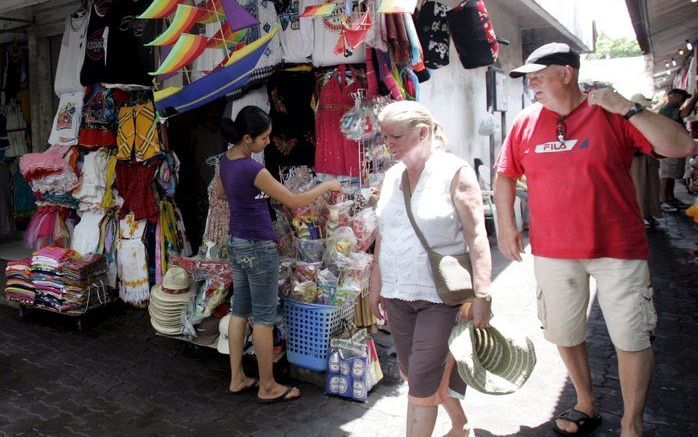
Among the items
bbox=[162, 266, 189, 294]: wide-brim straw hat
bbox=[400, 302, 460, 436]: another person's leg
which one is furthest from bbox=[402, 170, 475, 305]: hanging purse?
bbox=[162, 266, 189, 294]: wide-brim straw hat

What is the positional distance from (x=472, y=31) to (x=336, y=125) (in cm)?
197

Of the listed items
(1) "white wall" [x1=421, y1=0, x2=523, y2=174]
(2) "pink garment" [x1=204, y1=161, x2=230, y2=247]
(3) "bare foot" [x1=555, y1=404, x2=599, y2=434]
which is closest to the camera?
(3) "bare foot" [x1=555, y1=404, x2=599, y2=434]

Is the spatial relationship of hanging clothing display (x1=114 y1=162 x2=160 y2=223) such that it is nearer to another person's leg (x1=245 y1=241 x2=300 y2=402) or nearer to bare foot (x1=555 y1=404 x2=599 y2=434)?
another person's leg (x1=245 y1=241 x2=300 y2=402)

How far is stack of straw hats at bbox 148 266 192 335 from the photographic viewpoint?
479 cm

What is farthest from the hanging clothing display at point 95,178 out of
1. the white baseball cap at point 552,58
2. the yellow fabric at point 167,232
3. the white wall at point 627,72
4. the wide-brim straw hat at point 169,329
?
the white wall at point 627,72

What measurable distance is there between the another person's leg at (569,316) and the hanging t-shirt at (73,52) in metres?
5.41

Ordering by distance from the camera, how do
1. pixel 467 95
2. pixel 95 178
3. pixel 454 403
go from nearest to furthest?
pixel 454 403, pixel 95 178, pixel 467 95

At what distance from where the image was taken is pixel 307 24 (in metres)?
4.83

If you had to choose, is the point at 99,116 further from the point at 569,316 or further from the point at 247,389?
the point at 569,316

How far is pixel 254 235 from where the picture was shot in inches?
156

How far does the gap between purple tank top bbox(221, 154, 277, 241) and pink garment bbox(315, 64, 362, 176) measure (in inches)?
38.9

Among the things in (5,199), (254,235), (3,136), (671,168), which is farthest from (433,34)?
(671,168)

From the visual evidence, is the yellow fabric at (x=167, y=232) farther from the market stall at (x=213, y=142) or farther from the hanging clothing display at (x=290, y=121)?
the hanging clothing display at (x=290, y=121)

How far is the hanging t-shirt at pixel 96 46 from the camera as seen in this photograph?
5875 millimetres
